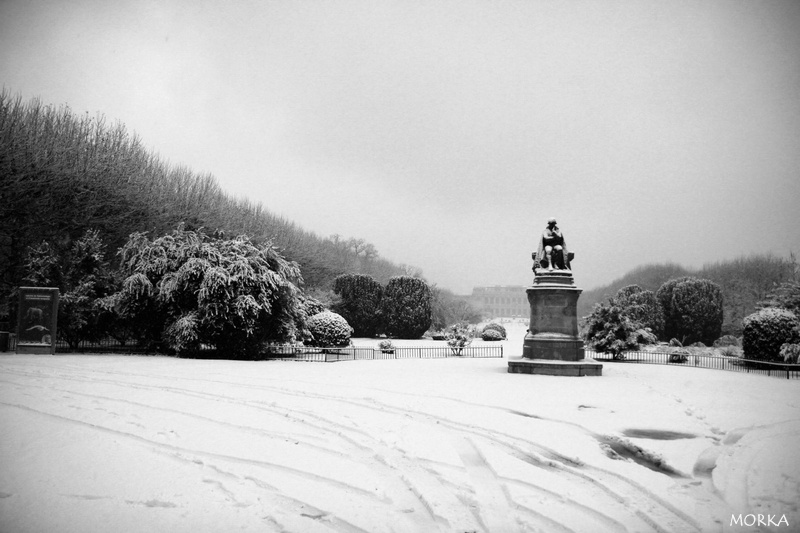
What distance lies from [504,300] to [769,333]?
4419 inches

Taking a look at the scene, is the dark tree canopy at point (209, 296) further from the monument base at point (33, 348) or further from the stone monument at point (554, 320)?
the stone monument at point (554, 320)

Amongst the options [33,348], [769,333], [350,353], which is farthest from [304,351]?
[769,333]

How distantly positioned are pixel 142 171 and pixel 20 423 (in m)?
22.1

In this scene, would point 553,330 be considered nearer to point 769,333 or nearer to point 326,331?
point 769,333

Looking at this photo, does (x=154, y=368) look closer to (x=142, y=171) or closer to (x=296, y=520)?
(x=296, y=520)

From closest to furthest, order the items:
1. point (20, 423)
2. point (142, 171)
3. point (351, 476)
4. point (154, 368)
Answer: point (351, 476) → point (20, 423) → point (154, 368) → point (142, 171)

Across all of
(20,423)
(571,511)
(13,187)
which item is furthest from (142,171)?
(571,511)

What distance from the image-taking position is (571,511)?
13.2ft

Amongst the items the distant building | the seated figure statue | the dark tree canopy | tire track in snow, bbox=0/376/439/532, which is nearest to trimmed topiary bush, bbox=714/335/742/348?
the seated figure statue

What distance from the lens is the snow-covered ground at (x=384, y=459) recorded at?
12.6 feet

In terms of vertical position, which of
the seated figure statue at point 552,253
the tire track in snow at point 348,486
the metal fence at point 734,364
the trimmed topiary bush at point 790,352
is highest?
the seated figure statue at point 552,253

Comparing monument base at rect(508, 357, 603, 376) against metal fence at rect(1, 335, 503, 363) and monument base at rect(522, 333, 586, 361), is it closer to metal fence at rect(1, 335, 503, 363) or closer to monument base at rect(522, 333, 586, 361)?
monument base at rect(522, 333, 586, 361)

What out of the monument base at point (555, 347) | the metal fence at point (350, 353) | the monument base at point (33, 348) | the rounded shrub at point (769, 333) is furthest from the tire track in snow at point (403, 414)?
the rounded shrub at point (769, 333)

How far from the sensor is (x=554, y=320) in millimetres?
13859
